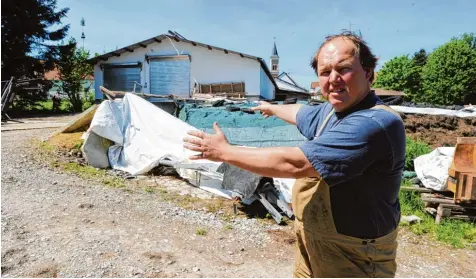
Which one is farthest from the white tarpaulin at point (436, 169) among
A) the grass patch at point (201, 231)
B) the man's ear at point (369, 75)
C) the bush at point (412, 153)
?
the man's ear at point (369, 75)

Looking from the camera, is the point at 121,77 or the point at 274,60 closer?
the point at 121,77

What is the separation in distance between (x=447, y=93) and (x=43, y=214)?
3681 centimetres

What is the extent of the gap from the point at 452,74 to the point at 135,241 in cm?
3683

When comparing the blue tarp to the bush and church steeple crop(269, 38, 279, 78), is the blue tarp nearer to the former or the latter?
the bush

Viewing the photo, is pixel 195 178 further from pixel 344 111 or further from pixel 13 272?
pixel 344 111

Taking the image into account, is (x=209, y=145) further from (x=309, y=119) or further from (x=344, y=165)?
(x=309, y=119)

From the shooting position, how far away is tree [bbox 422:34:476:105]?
104ft

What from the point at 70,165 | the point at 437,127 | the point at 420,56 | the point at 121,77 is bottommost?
the point at 70,165

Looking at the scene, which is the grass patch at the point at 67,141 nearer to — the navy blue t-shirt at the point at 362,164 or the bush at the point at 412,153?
the navy blue t-shirt at the point at 362,164

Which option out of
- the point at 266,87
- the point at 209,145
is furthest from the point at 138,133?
the point at 266,87

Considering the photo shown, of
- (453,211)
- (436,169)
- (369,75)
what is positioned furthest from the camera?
(436,169)

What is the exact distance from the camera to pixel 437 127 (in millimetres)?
11641

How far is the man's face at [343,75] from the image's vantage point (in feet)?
5.07

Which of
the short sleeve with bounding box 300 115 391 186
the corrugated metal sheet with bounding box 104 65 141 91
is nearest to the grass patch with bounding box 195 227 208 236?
the short sleeve with bounding box 300 115 391 186
